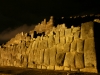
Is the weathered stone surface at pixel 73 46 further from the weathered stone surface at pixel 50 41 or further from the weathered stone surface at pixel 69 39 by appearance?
the weathered stone surface at pixel 50 41

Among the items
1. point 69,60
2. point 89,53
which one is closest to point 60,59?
point 69,60

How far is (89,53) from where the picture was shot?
586cm

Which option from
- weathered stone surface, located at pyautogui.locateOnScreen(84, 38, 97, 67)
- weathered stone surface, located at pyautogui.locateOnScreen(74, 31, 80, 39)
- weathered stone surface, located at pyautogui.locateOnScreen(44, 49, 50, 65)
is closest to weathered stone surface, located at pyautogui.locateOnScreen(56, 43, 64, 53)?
weathered stone surface, located at pyautogui.locateOnScreen(44, 49, 50, 65)

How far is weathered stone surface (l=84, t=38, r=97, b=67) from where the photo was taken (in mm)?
5699

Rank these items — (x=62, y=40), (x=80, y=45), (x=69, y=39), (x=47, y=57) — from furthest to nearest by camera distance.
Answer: (x=47, y=57) < (x=62, y=40) < (x=69, y=39) < (x=80, y=45)

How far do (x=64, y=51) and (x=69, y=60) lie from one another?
0.59m

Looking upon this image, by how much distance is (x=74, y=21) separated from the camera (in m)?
14.5

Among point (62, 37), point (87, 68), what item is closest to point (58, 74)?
point (87, 68)

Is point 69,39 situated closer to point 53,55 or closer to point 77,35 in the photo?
point 77,35

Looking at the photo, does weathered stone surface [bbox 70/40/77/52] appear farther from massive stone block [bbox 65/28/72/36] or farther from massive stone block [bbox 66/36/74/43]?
massive stone block [bbox 65/28/72/36]

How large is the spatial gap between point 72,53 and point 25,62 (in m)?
4.41

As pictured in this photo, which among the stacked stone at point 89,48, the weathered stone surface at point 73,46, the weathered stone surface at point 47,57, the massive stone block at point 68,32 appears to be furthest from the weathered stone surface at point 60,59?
the stacked stone at point 89,48

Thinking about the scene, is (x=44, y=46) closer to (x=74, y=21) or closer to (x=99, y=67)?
(x=99, y=67)

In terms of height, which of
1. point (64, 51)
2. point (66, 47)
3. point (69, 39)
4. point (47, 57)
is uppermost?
point (69, 39)
